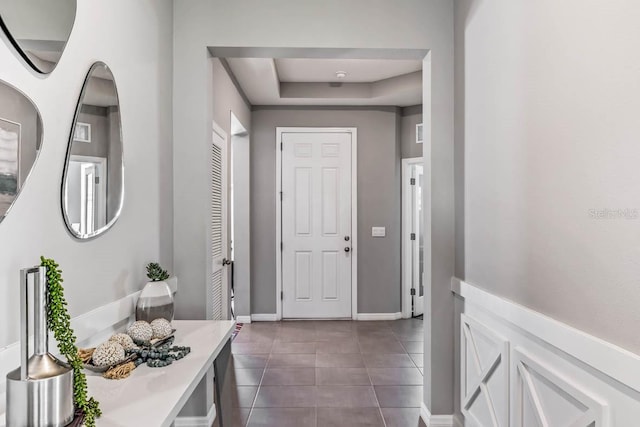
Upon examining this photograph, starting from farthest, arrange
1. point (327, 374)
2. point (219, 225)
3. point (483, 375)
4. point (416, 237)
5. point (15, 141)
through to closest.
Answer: point (416, 237) < point (219, 225) < point (327, 374) < point (483, 375) < point (15, 141)

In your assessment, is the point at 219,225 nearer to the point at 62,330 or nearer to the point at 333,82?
the point at 333,82

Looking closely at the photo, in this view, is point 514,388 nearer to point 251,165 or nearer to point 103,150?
point 103,150

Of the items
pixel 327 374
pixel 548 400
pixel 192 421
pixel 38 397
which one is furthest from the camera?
pixel 327 374

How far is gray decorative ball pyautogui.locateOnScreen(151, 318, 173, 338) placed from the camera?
5.50ft

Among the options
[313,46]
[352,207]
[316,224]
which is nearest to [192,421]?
[313,46]

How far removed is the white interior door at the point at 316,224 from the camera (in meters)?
5.10

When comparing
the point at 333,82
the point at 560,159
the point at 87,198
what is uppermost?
the point at 333,82

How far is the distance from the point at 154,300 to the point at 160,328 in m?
0.20

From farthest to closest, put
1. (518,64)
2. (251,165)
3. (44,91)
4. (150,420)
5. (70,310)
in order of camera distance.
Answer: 1. (251,165)
2. (518,64)
3. (70,310)
4. (44,91)
5. (150,420)

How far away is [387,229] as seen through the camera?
5.13 metres

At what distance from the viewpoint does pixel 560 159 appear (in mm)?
1400

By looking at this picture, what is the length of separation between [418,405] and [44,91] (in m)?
2.76

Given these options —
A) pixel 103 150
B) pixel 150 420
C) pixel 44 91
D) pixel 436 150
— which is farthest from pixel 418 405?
pixel 44 91

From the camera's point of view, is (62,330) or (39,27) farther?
(39,27)
